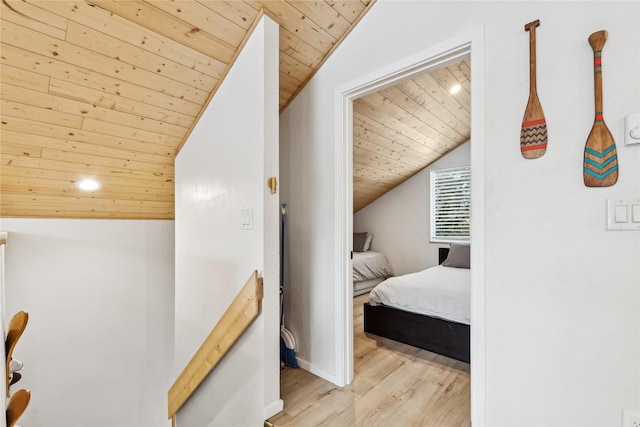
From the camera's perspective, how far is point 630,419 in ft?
3.76

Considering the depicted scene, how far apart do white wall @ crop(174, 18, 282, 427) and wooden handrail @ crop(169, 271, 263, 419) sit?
54 millimetres

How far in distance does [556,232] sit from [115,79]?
2533 mm

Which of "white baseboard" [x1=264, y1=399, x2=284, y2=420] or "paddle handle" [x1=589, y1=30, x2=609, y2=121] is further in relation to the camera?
"white baseboard" [x1=264, y1=399, x2=284, y2=420]

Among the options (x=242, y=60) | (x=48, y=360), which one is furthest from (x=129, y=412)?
(x=242, y=60)

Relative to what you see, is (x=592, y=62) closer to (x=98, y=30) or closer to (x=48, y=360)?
(x=98, y=30)

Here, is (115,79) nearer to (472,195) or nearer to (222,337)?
(222,337)

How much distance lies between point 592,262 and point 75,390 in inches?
155

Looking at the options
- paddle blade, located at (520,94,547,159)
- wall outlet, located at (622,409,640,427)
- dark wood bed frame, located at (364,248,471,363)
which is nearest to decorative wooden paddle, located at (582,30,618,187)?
paddle blade, located at (520,94,547,159)

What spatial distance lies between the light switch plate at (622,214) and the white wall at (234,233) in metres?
1.56

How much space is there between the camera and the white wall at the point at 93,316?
2.55 metres

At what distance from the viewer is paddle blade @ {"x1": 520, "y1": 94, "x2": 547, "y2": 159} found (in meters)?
1.33

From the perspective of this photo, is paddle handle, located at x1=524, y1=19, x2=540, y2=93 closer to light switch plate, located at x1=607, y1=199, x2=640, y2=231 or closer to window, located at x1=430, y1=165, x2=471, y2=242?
light switch plate, located at x1=607, y1=199, x2=640, y2=231

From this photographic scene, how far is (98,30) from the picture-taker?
1.67m

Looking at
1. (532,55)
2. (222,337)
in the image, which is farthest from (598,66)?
(222,337)
